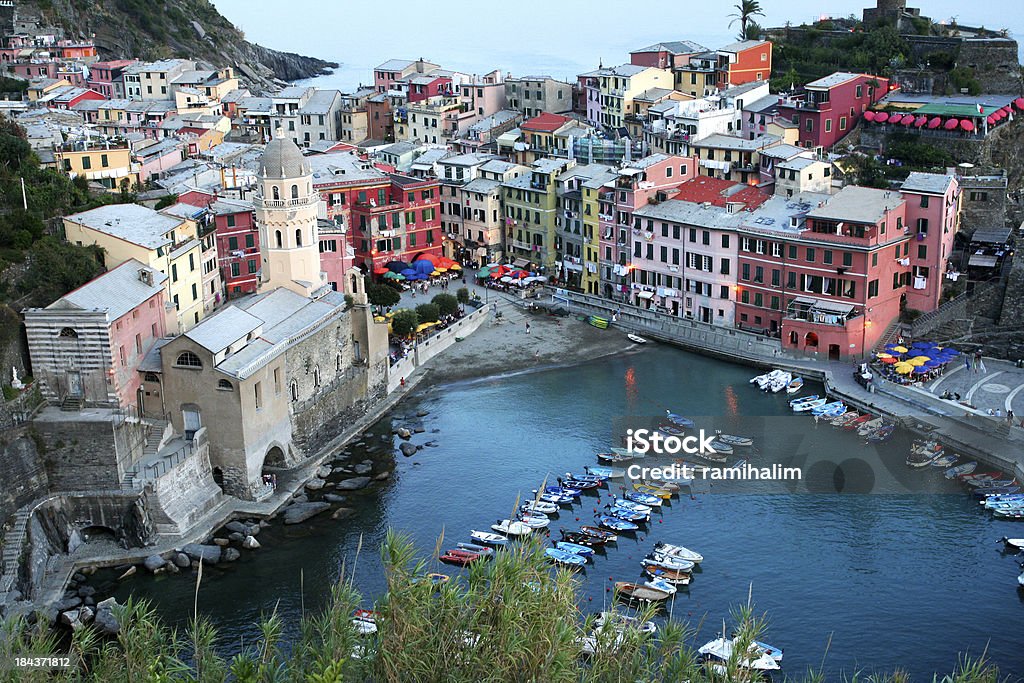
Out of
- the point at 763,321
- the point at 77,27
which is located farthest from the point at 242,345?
the point at 77,27

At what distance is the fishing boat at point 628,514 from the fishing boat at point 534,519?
95.3 inches

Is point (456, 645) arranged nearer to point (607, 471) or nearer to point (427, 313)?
point (607, 471)

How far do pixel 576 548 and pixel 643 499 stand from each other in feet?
15.2

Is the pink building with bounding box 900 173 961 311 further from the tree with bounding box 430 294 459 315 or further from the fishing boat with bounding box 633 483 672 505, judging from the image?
the tree with bounding box 430 294 459 315

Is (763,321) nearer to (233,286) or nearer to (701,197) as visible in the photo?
(701,197)

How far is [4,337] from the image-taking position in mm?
45281

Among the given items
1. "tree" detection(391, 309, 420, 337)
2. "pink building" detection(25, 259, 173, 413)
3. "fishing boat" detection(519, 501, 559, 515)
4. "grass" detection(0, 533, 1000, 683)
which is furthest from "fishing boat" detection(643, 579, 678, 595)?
"tree" detection(391, 309, 420, 337)

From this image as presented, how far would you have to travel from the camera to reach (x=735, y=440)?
171 feet

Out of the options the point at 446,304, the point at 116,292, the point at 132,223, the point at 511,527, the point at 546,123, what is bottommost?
the point at 511,527

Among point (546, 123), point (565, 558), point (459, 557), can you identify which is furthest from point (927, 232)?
point (459, 557)

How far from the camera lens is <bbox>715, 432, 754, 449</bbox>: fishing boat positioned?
51.9 metres

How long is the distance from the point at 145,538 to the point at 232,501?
163 inches

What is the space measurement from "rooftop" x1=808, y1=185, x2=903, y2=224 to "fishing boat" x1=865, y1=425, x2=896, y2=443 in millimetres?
11426

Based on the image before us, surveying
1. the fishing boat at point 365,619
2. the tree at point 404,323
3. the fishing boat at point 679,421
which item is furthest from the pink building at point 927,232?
the fishing boat at point 365,619
